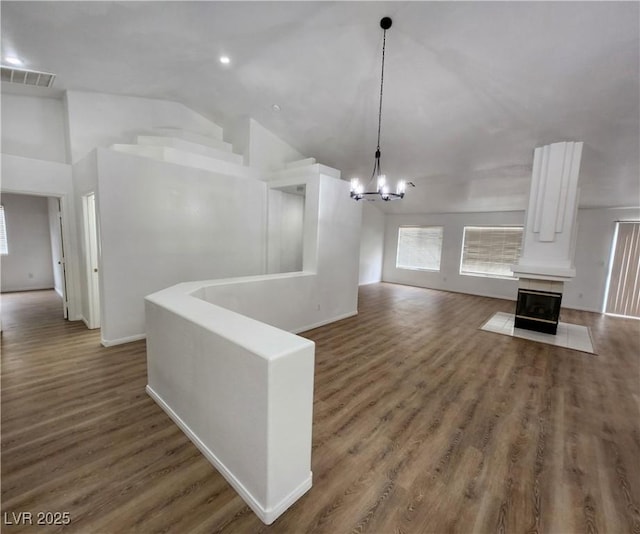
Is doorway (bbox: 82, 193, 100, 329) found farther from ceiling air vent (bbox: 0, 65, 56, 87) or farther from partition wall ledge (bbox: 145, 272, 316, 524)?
partition wall ledge (bbox: 145, 272, 316, 524)

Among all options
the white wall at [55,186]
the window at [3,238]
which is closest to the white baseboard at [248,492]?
the white wall at [55,186]

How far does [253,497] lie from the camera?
5.16 feet

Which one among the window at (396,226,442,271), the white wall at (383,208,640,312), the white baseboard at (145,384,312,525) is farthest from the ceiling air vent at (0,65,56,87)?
the window at (396,226,442,271)

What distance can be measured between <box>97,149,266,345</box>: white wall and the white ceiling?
1.35 m

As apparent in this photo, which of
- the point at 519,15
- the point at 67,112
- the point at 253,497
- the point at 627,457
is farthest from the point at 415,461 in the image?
the point at 67,112

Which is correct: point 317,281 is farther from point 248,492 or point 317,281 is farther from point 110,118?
point 110,118

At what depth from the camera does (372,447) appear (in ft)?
6.79

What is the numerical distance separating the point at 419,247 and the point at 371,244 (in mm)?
1570

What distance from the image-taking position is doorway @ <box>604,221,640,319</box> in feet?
19.4

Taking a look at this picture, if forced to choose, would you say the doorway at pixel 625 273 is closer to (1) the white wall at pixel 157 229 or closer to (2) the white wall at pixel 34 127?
(1) the white wall at pixel 157 229

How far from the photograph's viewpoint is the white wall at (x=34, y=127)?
4.18 meters

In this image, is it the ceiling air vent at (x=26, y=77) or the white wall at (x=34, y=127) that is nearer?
the ceiling air vent at (x=26, y=77)

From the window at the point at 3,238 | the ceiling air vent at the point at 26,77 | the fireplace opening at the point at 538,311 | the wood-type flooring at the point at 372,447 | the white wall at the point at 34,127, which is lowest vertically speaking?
the wood-type flooring at the point at 372,447

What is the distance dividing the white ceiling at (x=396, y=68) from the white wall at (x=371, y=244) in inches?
139
